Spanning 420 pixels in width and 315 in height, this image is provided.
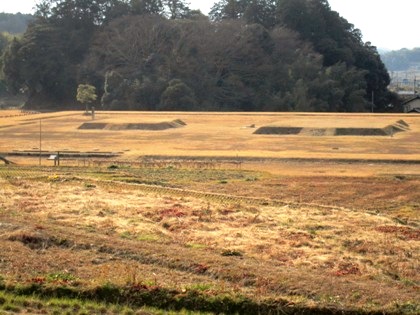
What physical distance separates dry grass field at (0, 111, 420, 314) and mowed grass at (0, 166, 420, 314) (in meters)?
0.03

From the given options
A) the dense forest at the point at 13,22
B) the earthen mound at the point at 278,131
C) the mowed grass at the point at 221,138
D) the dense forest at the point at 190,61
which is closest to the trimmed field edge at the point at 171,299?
the mowed grass at the point at 221,138

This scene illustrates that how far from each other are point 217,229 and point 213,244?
4.97 ft

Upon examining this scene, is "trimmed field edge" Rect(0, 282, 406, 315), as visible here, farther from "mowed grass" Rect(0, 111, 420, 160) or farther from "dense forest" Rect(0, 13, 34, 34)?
"dense forest" Rect(0, 13, 34, 34)

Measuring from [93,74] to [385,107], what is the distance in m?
25.4

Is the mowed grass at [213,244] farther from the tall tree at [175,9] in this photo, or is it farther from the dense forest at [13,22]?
the dense forest at [13,22]

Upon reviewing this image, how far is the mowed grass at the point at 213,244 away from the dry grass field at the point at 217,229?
1.1 inches

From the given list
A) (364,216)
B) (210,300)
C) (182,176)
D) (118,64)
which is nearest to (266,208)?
(364,216)

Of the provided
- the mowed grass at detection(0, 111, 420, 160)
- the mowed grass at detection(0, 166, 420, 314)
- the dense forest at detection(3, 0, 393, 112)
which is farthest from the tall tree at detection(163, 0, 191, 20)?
the mowed grass at detection(0, 166, 420, 314)

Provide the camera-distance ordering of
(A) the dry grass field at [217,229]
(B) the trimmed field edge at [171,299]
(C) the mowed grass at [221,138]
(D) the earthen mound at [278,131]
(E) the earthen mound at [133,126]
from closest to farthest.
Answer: (B) the trimmed field edge at [171,299], (A) the dry grass field at [217,229], (C) the mowed grass at [221,138], (D) the earthen mound at [278,131], (E) the earthen mound at [133,126]

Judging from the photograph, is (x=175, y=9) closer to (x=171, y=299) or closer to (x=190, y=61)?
(x=190, y=61)

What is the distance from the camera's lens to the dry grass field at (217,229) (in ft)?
32.3

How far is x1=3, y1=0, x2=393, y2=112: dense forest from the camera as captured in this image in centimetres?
5819

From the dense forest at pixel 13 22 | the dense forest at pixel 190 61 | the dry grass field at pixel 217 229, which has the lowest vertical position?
the dry grass field at pixel 217 229

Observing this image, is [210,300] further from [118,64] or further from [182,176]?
[118,64]
